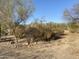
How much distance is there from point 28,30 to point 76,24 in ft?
40.7

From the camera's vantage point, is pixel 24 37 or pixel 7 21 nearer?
pixel 7 21

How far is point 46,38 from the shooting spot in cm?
2098

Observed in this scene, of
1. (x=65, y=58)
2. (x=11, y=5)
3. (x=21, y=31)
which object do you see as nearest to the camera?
(x=65, y=58)

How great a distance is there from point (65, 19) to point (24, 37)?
43.0 feet

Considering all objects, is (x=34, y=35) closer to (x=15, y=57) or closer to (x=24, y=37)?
(x=24, y=37)

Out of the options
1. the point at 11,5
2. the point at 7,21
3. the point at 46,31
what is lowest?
the point at 46,31

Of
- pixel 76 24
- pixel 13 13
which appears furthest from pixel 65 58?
pixel 76 24

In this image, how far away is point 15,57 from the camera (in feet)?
35.6

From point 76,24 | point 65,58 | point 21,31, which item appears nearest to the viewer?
point 65,58

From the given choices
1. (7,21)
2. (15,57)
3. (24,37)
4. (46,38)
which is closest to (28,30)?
(24,37)

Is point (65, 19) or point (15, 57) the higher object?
point (65, 19)

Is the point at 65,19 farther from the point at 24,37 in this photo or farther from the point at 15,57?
the point at 15,57

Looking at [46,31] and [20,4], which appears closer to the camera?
[20,4]

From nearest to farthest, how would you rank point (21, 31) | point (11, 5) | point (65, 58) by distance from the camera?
point (65, 58), point (11, 5), point (21, 31)
